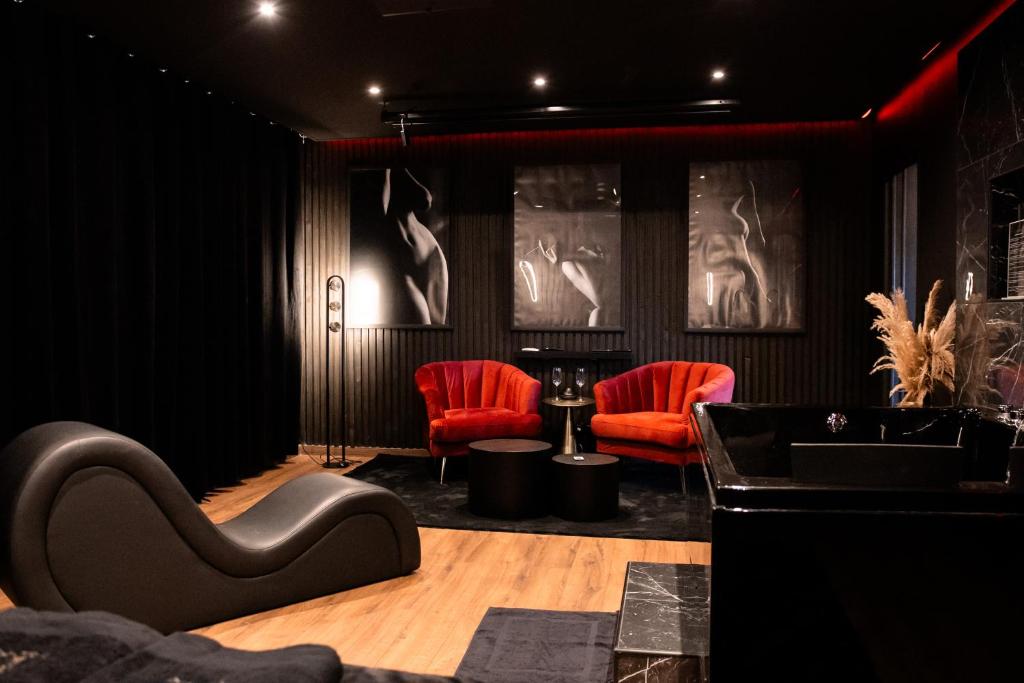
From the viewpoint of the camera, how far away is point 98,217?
13.5 ft

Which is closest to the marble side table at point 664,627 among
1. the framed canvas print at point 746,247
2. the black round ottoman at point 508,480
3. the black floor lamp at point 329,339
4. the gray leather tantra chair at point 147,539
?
the gray leather tantra chair at point 147,539

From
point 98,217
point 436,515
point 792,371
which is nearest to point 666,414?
point 792,371

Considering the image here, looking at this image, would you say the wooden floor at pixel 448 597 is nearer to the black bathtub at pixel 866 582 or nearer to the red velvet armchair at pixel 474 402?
the black bathtub at pixel 866 582

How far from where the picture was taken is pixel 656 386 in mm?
5777

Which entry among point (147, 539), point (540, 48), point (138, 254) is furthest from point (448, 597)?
point (540, 48)

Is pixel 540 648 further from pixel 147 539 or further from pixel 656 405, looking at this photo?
pixel 656 405

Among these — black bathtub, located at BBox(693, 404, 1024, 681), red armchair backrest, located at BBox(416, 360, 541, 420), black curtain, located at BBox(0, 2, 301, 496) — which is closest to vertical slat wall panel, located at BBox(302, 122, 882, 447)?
red armchair backrest, located at BBox(416, 360, 541, 420)

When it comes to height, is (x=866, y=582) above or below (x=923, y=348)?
below

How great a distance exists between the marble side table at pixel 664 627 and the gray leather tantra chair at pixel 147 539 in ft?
4.41

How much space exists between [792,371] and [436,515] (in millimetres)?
3146

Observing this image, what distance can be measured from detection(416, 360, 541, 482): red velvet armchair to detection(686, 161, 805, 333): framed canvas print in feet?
5.04

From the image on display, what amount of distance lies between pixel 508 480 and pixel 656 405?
1.72m

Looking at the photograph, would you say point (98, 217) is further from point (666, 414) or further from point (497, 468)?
point (666, 414)

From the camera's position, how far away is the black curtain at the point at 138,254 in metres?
3.66
